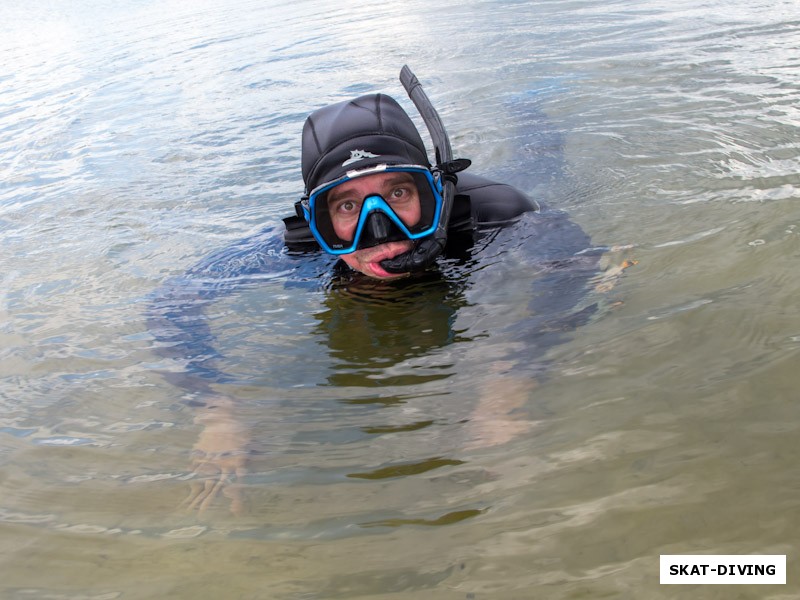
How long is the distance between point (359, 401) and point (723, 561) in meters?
1.18

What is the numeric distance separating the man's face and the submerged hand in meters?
0.98

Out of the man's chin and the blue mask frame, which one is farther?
the man's chin

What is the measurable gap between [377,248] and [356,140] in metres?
0.49

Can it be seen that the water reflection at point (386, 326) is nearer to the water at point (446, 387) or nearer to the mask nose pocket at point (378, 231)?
the water at point (446, 387)

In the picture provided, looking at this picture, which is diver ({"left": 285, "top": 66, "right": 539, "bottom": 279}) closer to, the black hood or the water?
the black hood

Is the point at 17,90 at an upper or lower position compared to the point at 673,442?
upper

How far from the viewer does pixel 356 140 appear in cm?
315

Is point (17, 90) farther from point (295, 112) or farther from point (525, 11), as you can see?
point (525, 11)

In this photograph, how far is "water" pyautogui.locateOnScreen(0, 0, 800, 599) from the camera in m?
1.59

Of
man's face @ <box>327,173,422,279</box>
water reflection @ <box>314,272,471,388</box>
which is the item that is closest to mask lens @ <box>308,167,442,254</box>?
man's face @ <box>327,173,422,279</box>

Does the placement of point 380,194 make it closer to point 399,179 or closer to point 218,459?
point 399,179

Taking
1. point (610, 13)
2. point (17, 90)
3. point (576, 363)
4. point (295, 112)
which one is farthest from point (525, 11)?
point (576, 363)

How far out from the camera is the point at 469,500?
5.73 feet

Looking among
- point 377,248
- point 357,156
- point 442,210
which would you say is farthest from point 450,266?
point 357,156
